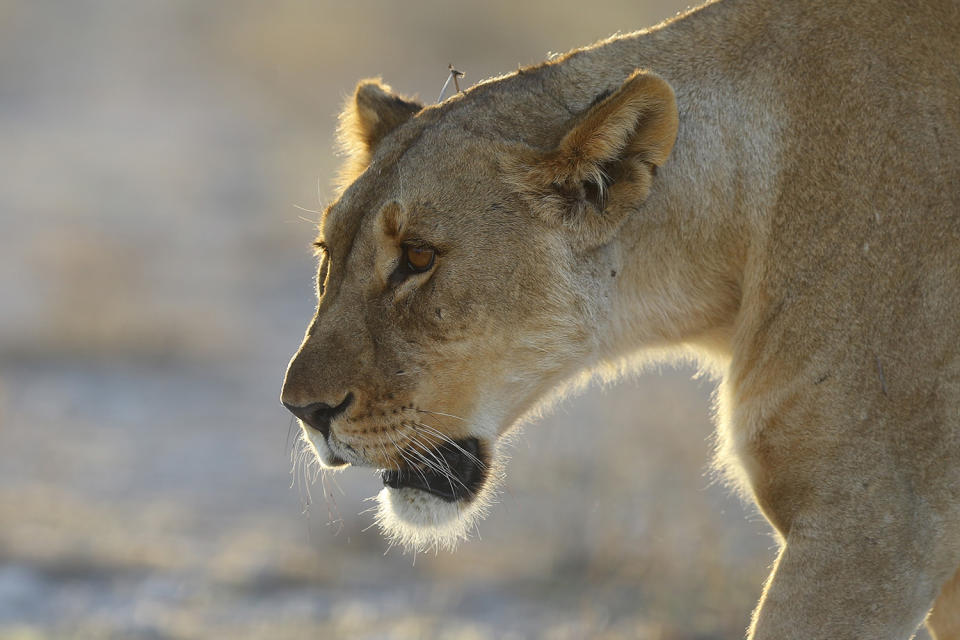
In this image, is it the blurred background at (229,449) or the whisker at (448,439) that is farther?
the blurred background at (229,449)

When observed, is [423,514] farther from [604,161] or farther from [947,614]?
[947,614]

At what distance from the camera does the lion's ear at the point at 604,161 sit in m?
3.17

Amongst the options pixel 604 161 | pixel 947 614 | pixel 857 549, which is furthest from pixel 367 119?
pixel 947 614

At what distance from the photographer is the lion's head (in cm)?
328

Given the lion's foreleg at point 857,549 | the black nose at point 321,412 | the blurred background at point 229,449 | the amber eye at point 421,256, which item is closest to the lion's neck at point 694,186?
the amber eye at point 421,256

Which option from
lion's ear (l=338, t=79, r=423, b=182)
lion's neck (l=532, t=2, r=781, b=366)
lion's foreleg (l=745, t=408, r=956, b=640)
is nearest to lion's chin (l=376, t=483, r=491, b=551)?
lion's neck (l=532, t=2, r=781, b=366)

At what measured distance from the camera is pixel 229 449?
809 centimetres

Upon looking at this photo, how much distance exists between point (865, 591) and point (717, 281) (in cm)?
86

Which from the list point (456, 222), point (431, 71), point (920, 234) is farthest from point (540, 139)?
point (431, 71)

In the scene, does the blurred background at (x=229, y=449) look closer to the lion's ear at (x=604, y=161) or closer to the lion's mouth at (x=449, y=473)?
the lion's mouth at (x=449, y=473)

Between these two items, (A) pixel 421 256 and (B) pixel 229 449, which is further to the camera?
(B) pixel 229 449

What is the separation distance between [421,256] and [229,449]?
5048mm

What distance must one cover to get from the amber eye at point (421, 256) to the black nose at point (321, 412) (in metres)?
0.36

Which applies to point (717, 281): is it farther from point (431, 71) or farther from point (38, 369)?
point (431, 71)
